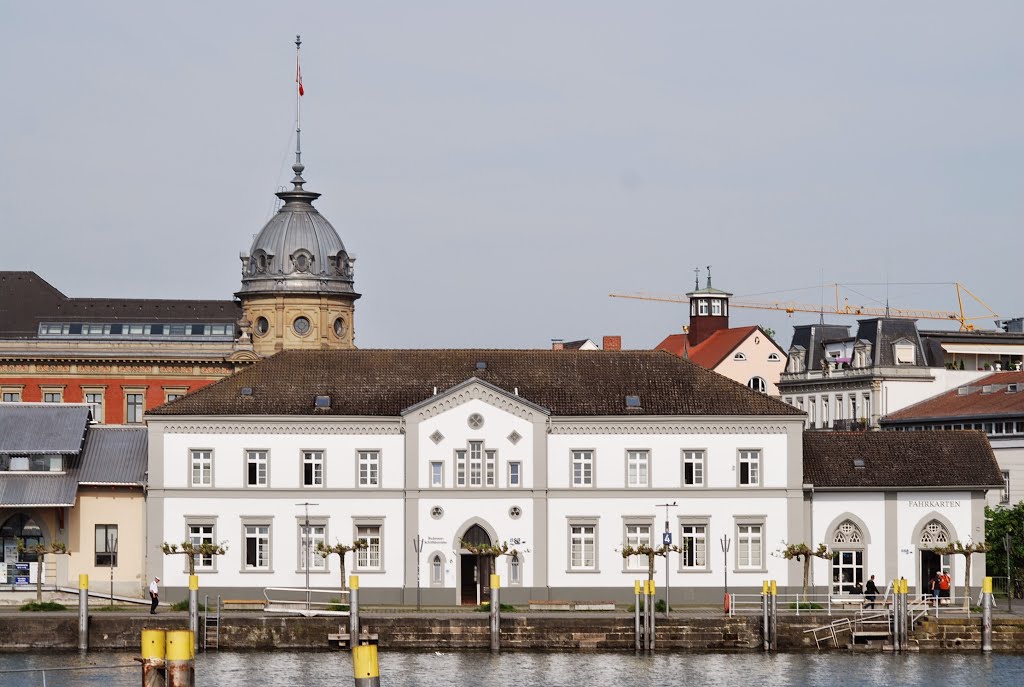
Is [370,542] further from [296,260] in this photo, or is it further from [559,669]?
[296,260]

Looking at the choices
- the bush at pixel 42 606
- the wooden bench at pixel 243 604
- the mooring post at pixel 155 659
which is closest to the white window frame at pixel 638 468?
the wooden bench at pixel 243 604

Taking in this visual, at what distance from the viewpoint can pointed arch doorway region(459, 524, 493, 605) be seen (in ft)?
261

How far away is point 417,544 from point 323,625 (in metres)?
9.92

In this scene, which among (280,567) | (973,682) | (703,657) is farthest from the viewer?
(280,567)

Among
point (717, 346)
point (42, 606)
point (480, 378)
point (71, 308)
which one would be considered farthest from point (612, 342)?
point (717, 346)

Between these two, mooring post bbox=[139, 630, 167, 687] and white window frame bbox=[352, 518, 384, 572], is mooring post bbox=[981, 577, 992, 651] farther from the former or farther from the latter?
mooring post bbox=[139, 630, 167, 687]

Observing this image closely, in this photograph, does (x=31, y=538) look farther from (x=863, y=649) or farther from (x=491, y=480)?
(x=863, y=649)

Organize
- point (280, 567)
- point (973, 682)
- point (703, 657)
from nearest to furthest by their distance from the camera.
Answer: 1. point (973, 682)
2. point (703, 657)
3. point (280, 567)

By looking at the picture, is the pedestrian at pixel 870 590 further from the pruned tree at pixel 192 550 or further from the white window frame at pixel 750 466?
the pruned tree at pixel 192 550

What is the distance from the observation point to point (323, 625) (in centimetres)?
7069

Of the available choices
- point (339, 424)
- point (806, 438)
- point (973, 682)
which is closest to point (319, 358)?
point (339, 424)

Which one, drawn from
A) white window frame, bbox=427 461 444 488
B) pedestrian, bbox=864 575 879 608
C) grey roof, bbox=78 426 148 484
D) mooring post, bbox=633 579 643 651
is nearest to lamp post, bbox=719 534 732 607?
pedestrian, bbox=864 575 879 608

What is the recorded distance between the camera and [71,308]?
131500 mm

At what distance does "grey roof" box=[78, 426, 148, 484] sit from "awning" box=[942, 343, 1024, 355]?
236 ft
